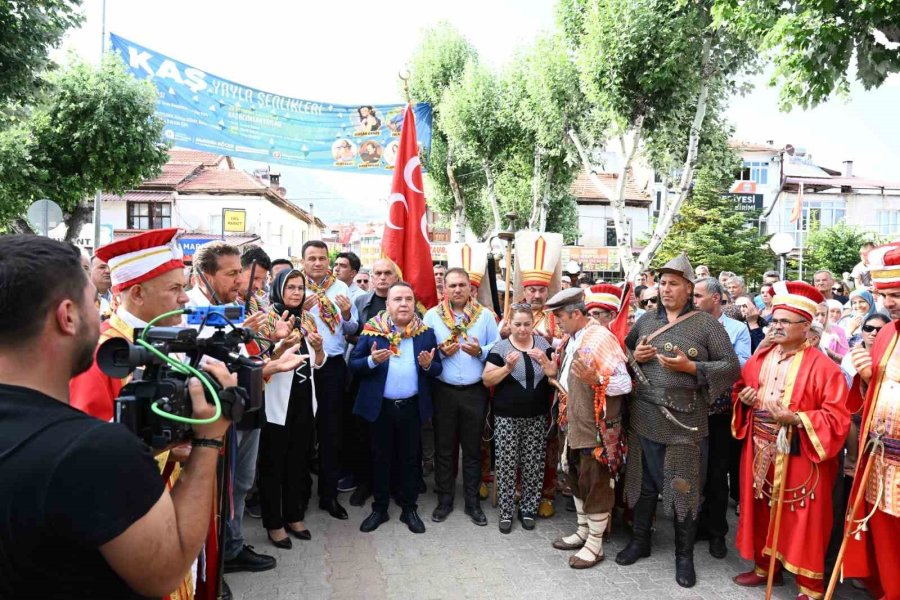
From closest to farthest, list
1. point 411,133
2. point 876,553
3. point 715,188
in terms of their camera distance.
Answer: point 876,553, point 411,133, point 715,188

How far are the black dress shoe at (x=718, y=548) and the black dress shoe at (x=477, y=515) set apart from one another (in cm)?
179

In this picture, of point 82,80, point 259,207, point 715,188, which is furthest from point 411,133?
point 259,207

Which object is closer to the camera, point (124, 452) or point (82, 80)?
point (124, 452)

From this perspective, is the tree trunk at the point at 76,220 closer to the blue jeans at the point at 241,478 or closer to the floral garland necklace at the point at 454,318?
the floral garland necklace at the point at 454,318

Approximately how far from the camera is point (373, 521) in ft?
17.1

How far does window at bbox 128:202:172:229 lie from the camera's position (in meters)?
34.3

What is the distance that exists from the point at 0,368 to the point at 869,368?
443cm

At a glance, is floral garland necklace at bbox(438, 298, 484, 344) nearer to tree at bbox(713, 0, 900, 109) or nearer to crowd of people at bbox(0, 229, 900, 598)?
crowd of people at bbox(0, 229, 900, 598)

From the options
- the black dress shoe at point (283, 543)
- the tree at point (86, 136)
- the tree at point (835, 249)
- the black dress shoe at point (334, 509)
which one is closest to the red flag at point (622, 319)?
the black dress shoe at point (334, 509)

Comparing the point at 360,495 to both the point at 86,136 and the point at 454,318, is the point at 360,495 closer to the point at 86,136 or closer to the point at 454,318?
the point at 454,318

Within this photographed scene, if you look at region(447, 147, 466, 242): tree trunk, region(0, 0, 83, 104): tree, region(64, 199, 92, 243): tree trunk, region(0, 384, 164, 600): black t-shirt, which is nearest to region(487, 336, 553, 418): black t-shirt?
region(0, 384, 164, 600): black t-shirt

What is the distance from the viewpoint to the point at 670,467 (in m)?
4.48

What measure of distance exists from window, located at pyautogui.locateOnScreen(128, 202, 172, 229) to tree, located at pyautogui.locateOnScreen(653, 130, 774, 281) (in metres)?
27.7

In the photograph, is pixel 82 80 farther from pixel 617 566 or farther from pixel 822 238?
pixel 822 238
